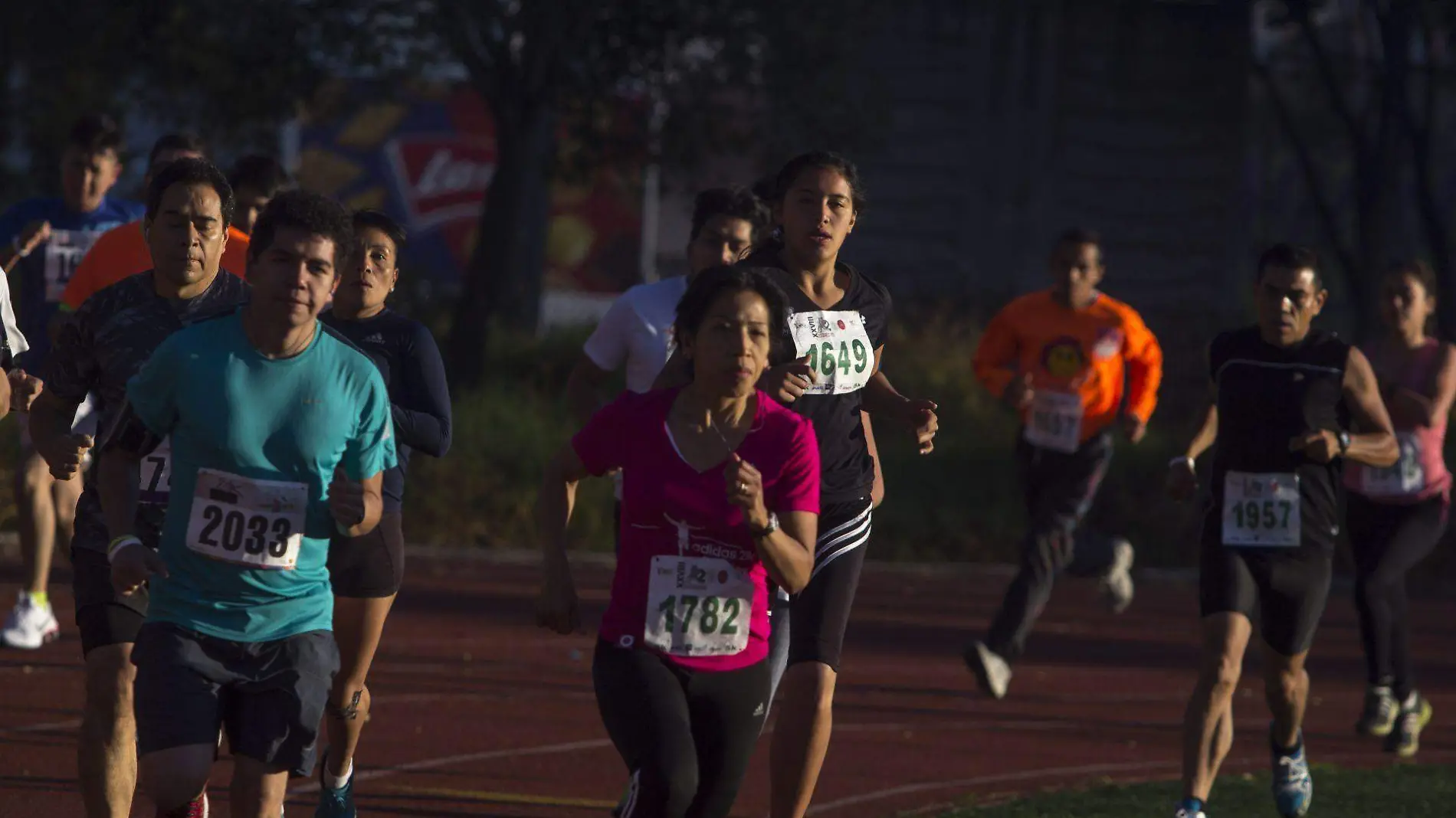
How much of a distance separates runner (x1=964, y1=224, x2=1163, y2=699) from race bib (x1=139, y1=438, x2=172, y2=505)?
5.68 metres

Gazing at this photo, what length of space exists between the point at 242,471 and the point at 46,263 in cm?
531

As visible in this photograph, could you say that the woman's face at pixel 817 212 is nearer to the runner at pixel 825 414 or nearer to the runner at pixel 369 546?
the runner at pixel 825 414

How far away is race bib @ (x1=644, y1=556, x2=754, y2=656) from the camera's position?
543 cm

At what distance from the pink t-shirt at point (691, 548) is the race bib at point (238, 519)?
806 millimetres

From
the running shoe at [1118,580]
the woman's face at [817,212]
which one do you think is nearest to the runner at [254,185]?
the woman's face at [817,212]

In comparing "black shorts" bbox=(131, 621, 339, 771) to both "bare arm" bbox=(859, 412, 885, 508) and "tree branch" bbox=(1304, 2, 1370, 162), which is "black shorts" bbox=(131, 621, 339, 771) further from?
"tree branch" bbox=(1304, 2, 1370, 162)

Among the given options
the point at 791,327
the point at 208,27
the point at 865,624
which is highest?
the point at 208,27

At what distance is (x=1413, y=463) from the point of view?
399 inches

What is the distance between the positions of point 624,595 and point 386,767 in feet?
11.5

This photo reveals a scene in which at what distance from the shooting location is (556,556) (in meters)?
5.60

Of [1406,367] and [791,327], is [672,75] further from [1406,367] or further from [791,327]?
[791,327]

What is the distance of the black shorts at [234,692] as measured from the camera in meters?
5.16

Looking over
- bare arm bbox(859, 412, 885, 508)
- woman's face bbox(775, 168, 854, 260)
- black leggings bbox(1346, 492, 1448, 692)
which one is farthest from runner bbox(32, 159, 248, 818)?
black leggings bbox(1346, 492, 1448, 692)

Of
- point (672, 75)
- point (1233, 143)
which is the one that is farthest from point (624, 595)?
point (1233, 143)
